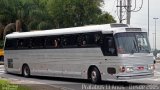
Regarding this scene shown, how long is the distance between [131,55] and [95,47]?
7.09ft

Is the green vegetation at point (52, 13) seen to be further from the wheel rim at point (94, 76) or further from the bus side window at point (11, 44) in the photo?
the wheel rim at point (94, 76)

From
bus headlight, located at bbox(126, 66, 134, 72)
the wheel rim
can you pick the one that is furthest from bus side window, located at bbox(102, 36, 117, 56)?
the wheel rim

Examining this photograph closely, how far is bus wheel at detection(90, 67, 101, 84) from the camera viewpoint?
80.6 ft

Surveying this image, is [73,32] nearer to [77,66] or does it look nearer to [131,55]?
[77,66]

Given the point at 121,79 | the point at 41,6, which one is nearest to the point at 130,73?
the point at 121,79

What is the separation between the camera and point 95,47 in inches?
980

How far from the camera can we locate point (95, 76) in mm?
24844

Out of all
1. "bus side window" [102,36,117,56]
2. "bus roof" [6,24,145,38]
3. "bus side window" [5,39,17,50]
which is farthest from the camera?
"bus side window" [5,39,17,50]

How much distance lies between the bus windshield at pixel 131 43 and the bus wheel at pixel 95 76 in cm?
192

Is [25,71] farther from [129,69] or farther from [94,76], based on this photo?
[129,69]

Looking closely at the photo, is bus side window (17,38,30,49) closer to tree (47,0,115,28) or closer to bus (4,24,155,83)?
bus (4,24,155,83)

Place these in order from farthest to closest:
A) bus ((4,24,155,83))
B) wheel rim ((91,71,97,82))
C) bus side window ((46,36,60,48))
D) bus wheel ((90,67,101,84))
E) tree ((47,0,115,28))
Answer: tree ((47,0,115,28)) → bus side window ((46,36,60,48)) → wheel rim ((91,71,97,82)) → bus wheel ((90,67,101,84)) → bus ((4,24,155,83))

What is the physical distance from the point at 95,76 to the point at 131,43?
250 centimetres

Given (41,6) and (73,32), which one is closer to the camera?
(73,32)
